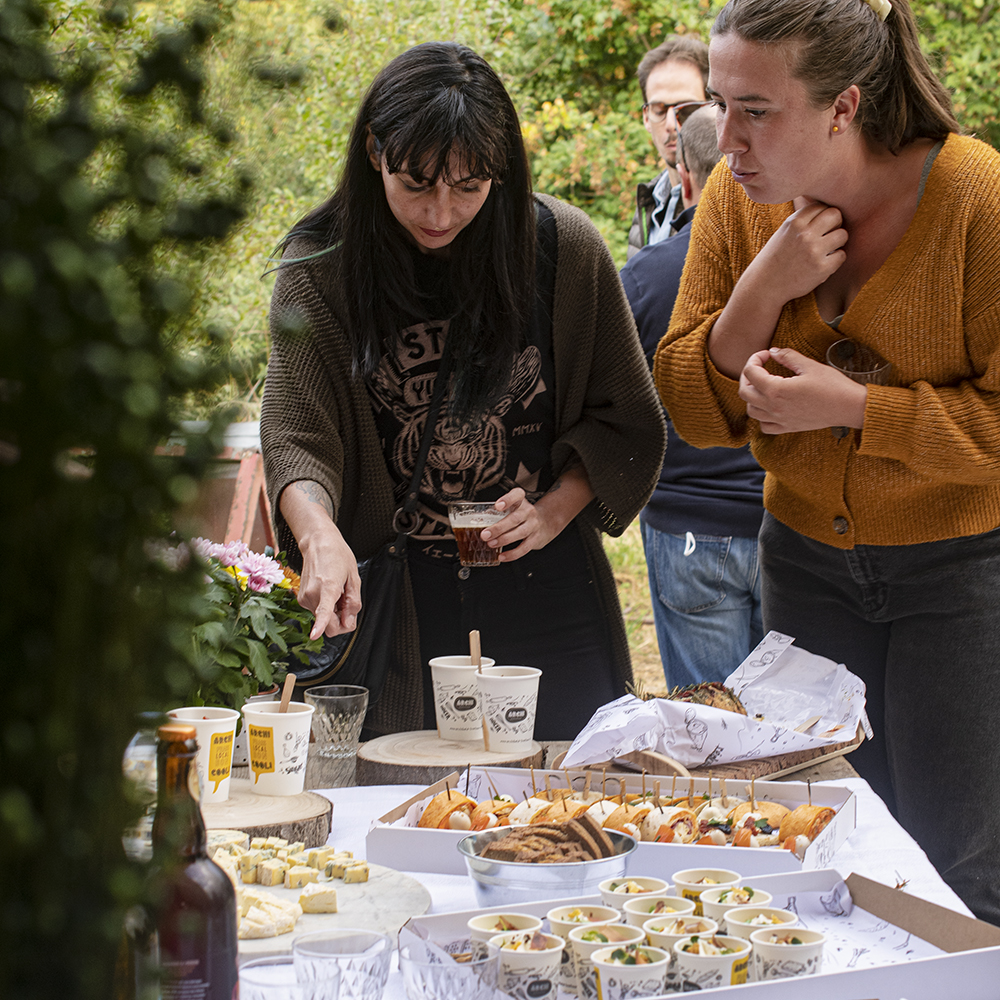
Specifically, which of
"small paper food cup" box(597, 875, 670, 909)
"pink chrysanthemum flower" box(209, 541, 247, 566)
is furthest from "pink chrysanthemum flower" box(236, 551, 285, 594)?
"small paper food cup" box(597, 875, 670, 909)

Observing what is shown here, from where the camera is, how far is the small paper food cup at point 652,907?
1006 millimetres

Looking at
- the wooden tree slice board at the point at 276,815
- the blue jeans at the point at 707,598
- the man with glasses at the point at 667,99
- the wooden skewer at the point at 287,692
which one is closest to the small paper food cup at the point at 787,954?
the wooden tree slice board at the point at 276,815

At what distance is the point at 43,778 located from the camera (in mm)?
430

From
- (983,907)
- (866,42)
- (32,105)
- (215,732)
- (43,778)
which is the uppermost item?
(866,42)

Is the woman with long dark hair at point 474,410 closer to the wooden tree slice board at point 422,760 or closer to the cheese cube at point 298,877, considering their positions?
the wooden tree slice board at point 422,760

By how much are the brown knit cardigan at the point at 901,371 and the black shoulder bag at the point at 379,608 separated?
0.44 meters

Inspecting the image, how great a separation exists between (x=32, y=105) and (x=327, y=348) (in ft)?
5.15

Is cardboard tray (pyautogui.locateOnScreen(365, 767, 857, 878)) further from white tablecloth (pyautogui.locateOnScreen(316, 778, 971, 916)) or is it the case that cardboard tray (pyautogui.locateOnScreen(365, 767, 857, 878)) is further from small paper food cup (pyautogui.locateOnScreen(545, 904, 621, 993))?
small paper food cup (pyautogui.locateOnScreen(545, 904, 621, 993))

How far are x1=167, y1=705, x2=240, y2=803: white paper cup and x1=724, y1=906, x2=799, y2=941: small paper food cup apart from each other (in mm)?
663

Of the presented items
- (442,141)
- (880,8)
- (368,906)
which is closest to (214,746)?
(368,906)

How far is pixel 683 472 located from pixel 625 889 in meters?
1.77

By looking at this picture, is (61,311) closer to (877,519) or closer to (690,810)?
(690,810)

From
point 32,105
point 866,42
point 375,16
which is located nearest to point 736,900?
point 32,105

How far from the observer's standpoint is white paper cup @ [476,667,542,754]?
1601 millimetres
